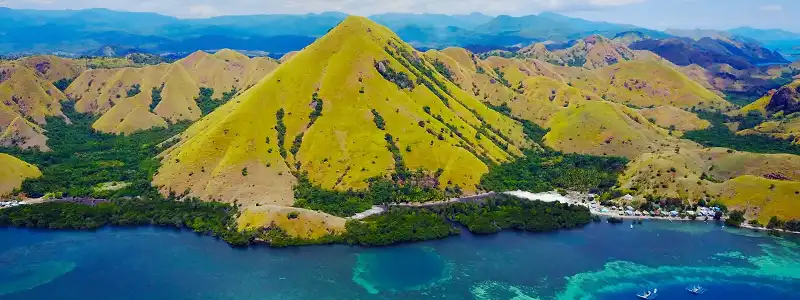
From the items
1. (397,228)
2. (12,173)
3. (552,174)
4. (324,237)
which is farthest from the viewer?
(552,174)

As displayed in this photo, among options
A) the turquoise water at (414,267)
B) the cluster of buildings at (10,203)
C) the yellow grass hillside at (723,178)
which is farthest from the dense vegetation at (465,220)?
the cluster of buildings at (10,203)

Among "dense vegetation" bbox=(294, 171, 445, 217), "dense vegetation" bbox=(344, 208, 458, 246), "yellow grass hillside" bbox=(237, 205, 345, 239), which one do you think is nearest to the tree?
"dense vegetation" bbox=(344, 208, 458, 246)

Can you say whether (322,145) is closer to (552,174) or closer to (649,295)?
(552,174)

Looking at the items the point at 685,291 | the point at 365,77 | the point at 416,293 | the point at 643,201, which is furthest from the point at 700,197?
the point at 365,77

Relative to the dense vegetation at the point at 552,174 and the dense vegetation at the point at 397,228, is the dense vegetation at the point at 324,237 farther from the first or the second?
the dense vegetation at the point at 552,174

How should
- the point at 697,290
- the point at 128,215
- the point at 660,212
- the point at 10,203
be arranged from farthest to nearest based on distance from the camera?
the point at 10,203 < the point at 660,212 < the point at 128,215 < the point at 697,290

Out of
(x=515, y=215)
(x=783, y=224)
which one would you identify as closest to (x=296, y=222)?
(x=515, y=215)
